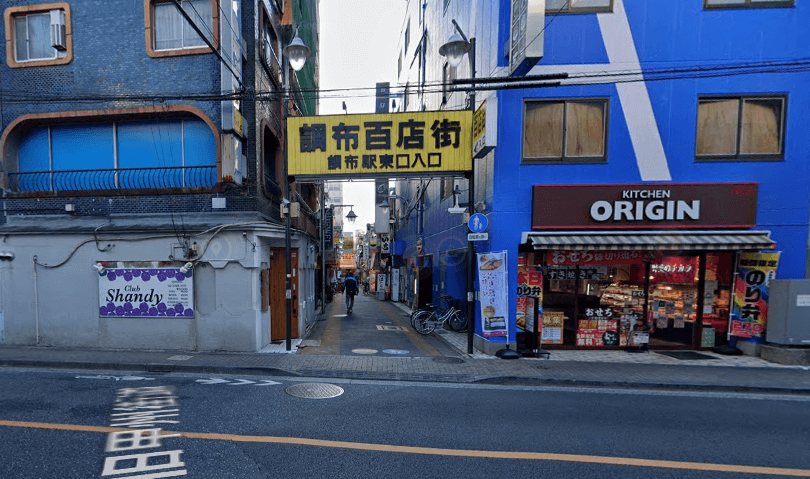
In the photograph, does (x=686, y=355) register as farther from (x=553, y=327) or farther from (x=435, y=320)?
(x=435, y=320)

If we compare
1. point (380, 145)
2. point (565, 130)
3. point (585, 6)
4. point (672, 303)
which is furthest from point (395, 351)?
point (585, 6)

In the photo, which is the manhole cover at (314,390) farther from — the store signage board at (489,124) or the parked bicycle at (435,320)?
the store signage board at (489,124)

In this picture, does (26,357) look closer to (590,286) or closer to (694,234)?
(590,286)

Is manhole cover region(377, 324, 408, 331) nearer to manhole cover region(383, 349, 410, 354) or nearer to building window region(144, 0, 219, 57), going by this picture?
manhole cover region(383, 349, 410, 354)

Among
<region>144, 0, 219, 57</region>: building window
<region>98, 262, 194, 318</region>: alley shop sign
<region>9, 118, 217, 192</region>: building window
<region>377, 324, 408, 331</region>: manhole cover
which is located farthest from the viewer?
<region>377, 324, 408, 331</region>: manhole cover

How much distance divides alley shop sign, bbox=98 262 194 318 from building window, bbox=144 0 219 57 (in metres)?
6.01

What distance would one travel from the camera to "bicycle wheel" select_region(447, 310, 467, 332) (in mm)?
12195

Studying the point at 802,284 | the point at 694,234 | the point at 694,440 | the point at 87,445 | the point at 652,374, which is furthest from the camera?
the point at 694,234

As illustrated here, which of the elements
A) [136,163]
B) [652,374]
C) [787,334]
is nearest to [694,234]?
[787,334]

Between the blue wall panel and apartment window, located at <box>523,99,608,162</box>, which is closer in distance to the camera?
the blue wall panel

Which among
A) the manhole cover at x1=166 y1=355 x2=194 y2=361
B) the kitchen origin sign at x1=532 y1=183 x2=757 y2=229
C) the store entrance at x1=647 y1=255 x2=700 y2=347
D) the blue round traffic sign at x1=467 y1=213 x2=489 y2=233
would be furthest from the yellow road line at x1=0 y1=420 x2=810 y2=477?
the store entrance at x1=647 y1=255 x2=700 y2=347

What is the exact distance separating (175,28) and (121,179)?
452cm

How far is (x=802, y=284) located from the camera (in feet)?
26.0

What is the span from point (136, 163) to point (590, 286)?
13.3 m
